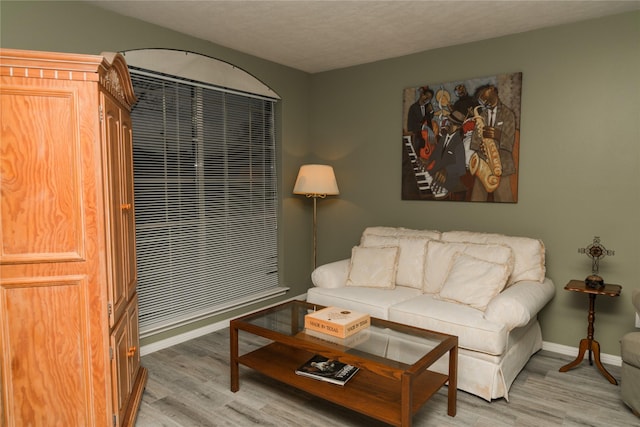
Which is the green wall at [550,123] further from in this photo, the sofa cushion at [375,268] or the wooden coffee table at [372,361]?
the wooden coffee table at [372,361]

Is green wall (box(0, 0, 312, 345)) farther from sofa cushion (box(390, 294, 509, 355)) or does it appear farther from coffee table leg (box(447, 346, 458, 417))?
coffee table leg (box(447, 346, 458, 417))

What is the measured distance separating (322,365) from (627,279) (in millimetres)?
2359

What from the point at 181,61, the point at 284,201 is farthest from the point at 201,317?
the point at 181,61

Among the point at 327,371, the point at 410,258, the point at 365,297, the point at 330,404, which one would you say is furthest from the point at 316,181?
the point at 330,404

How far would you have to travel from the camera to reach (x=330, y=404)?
8.64 feet

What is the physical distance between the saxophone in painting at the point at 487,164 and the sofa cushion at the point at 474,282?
0.82 metres

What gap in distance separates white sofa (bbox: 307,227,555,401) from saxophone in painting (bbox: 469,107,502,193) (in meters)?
0.49

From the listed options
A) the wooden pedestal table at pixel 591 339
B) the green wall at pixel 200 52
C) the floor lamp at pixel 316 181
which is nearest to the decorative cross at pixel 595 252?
the wooden pedestal table at pixel 591 339

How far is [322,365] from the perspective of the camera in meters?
2.65

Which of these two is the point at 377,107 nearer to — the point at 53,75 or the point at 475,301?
the point at 475,301

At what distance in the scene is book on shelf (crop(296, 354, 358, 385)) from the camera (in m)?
2.48

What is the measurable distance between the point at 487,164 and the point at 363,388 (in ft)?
7.33

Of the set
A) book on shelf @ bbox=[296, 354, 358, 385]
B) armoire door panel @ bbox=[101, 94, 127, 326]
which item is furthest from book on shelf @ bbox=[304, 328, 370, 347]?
armoire door panel @ bbox=[101, 94, 127, 326]

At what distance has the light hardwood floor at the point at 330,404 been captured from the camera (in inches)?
95.7
